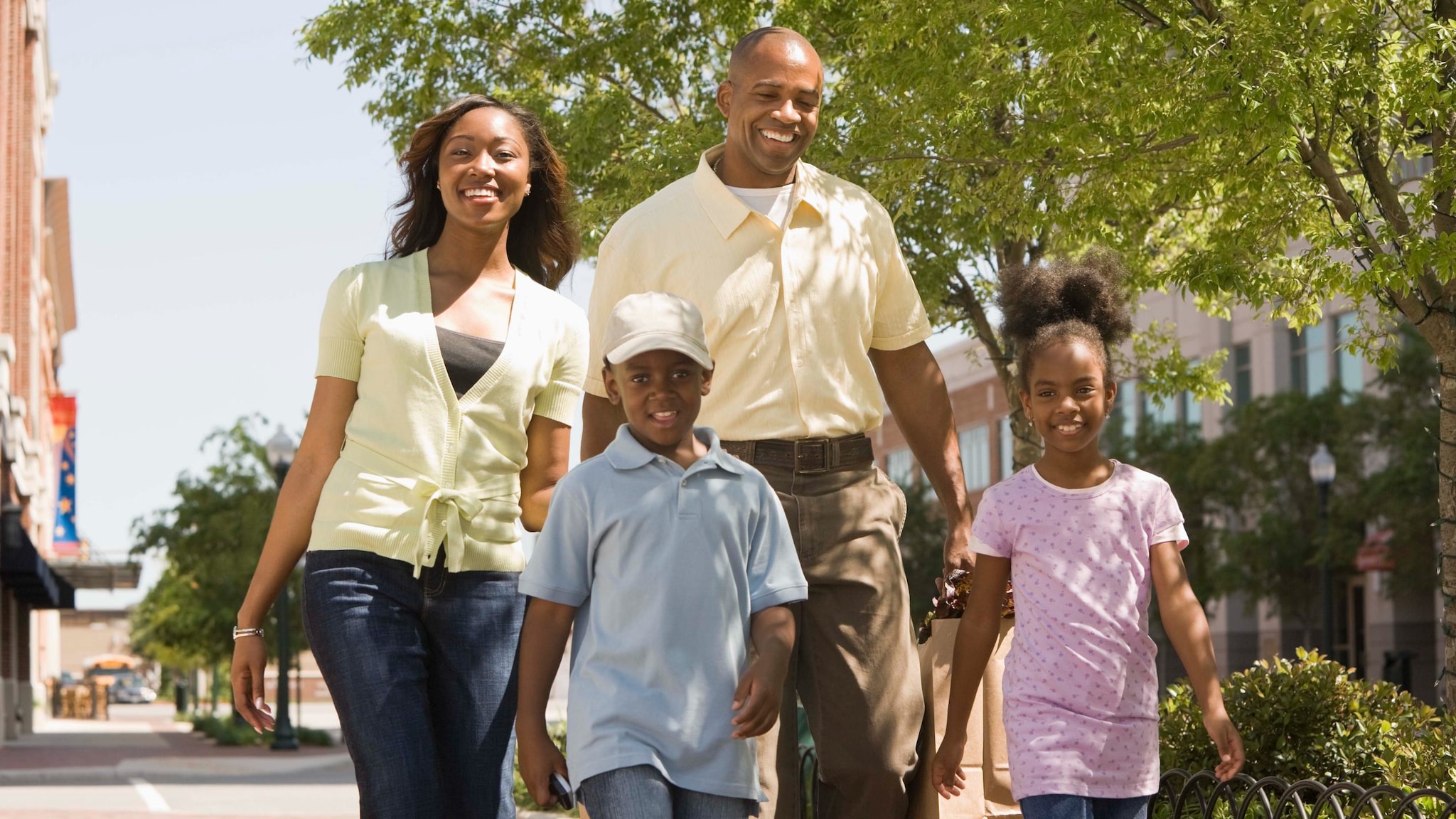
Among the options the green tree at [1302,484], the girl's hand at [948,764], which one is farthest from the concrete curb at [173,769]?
the green tree at [1302,484]

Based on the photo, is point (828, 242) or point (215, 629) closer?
point (828, 242)

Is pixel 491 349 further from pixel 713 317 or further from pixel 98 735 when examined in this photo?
pixel 98 735

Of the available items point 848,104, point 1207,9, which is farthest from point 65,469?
point 1207,9

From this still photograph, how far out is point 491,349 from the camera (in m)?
4.45

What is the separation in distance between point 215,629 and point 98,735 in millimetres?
4857

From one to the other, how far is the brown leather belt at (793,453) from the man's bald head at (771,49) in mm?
993

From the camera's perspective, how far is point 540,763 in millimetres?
→ 3865

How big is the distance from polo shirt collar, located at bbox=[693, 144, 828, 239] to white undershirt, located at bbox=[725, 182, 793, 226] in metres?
0.02

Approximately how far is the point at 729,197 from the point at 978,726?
78.9 inches

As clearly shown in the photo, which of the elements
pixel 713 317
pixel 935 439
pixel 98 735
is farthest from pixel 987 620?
pixel 98 735

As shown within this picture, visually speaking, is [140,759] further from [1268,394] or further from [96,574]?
[96,574]

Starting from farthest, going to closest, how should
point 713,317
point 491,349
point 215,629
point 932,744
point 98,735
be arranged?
1. point 98,735
2. point 215,629
3. point 932,744
4. point 713,317
5. point 491,349

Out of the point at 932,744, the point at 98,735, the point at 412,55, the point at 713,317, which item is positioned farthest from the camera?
the point at 98,735

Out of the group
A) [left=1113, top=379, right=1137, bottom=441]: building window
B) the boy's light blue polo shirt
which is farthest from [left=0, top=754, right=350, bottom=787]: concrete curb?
[left=1113, top=379, right=1137, bottom=441]: building window
